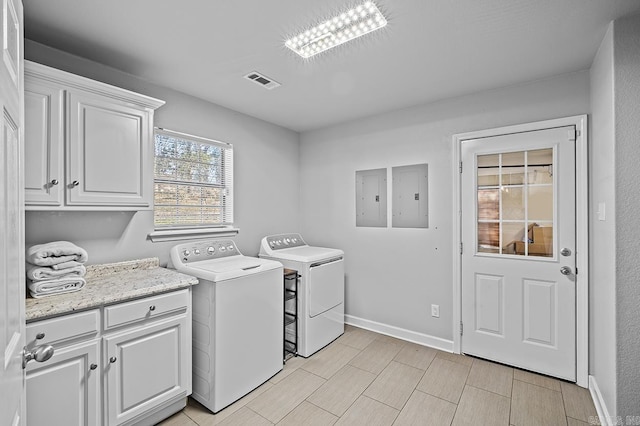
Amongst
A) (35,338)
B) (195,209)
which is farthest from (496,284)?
(35,338)

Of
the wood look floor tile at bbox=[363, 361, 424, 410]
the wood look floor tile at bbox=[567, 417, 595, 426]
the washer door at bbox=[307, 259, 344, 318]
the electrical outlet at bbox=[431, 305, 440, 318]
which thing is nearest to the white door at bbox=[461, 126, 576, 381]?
the electrical outlet at bbox=[431, 305, 440, 318]

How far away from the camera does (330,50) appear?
2.08 metres

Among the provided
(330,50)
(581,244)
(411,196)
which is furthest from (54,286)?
(581,244)

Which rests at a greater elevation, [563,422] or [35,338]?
[35,338]

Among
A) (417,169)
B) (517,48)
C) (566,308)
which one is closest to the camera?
(517,48)

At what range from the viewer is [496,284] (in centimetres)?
271

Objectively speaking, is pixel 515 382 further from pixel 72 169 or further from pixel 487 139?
pixel 72 169

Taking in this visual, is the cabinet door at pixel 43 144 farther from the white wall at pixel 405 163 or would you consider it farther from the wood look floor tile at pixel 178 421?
the white wall at pixel 405 163

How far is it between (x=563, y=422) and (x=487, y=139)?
6.97ft

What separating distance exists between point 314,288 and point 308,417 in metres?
1.11

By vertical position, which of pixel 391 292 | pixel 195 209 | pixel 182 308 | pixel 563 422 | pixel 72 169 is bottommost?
pixel 563 422

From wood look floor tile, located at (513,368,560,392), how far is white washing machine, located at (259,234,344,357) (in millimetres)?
1618

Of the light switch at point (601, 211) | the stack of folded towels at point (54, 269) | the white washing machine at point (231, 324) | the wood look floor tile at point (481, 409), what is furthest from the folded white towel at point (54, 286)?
the light switch at point (601, 211)

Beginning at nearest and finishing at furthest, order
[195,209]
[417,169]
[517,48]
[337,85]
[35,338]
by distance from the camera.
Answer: [35,338] → [517,48] → [337,85] → [195,209] → [417,169]
